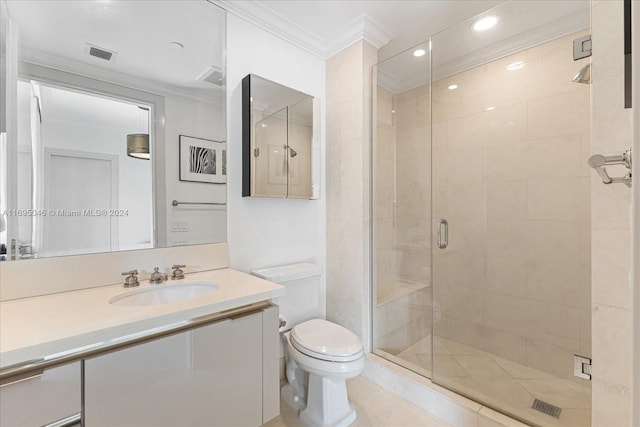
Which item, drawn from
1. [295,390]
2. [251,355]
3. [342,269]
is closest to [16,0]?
[251,355]

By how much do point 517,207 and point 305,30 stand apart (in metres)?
1.89

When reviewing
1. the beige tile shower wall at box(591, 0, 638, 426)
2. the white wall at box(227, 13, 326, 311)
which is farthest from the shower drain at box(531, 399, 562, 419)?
the white wall at box(227, 13, 326, 311)

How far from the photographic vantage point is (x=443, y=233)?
2.10m

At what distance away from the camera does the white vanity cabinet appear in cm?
77

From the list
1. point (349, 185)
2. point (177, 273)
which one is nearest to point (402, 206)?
point (349, 185)

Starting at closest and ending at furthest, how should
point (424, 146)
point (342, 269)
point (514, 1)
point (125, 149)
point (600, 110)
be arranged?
1. point (600, 110)
2. point (125, 149)
3. point (514, 1)
4. point (342, 269)
5. point (424, 146)

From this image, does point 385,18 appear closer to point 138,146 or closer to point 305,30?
point 305,30

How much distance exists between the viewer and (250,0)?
1605 mm

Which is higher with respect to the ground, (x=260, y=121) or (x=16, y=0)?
(x=16, y=0)

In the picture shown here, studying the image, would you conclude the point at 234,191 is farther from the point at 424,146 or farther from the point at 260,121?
the point at 424,146

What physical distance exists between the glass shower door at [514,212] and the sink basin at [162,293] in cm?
146

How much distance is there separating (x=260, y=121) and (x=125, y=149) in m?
0.71

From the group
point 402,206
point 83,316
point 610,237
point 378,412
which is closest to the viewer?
point 83,316

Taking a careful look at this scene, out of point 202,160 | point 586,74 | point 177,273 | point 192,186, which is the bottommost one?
point 177,273
